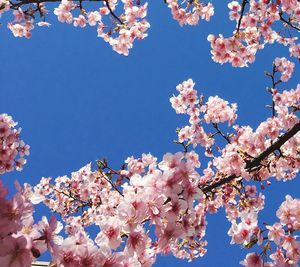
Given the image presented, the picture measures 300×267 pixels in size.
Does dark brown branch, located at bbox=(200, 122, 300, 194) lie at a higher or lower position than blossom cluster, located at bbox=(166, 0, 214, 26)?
lower

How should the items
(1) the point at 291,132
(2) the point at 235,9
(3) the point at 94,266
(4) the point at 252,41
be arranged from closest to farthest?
(3) the point at 94,266 → (1) the point at 291,132 → (4) the point at 252,41 → (2) the point at 235,9

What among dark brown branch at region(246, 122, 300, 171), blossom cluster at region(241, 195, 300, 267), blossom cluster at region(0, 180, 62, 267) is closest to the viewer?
blossom cluster at region(0, 180, 62, 267)

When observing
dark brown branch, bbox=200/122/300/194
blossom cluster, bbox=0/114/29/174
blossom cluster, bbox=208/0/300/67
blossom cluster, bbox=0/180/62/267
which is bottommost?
blossom cluster, bbox=0/180/62/267

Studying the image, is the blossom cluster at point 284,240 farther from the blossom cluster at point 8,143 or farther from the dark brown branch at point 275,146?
the blossom cluster at point 8,143

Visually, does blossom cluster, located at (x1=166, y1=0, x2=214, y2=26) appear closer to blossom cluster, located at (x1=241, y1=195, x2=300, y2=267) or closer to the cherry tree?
the cherry tree

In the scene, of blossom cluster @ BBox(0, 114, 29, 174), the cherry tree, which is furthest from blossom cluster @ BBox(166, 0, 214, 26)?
blossom cluster @ BBox(0, 114, 29, 174)

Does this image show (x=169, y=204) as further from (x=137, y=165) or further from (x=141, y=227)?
(x=137, y=165)

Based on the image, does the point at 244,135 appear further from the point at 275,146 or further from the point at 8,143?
the point at 8,143

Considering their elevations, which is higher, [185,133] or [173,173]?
[185,133]

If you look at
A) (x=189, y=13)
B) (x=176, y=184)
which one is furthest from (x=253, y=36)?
(x=176, y=184)

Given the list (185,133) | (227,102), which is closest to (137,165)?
(185,133)

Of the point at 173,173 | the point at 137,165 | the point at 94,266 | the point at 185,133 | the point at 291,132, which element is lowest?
the point at 94,266

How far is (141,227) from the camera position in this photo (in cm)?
352

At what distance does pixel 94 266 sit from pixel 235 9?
9.22m
